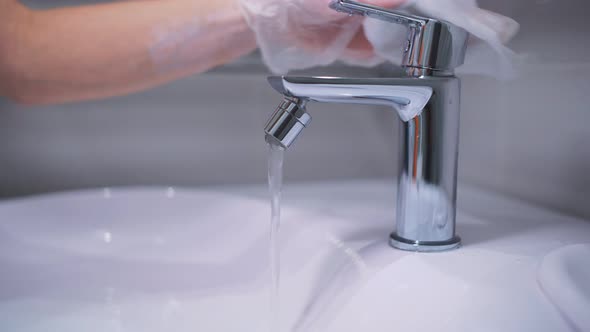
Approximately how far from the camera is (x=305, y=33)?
57 centimetres

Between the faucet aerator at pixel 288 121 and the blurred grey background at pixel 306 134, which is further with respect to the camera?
the blurred grey background at pixel 306 134

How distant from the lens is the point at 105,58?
2.16ft

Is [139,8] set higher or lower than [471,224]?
higher

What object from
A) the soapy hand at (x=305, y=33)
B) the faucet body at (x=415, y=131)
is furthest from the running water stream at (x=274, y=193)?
the soapy hand at (x=305, y=33)

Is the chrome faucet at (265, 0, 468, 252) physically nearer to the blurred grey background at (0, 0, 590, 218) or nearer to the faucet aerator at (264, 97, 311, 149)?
the faucet aerator at (264, 97, 311, 149)

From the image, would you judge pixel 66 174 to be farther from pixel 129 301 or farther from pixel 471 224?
pixel 471 224

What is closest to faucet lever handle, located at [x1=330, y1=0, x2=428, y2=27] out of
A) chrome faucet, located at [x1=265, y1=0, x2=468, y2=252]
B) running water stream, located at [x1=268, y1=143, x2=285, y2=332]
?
chrome faucet, located at [x1=265, y1=0, x2=468, y2=252]

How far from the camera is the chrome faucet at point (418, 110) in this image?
0.39 metres

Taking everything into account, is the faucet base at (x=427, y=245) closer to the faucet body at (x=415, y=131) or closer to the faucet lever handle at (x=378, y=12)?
the faucet body at (x=415, y=131)

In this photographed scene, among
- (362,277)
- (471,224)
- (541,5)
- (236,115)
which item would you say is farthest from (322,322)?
(236,115)

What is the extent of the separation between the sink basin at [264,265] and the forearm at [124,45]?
0.14m

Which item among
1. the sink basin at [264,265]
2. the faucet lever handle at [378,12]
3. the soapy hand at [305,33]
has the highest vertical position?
the faucet lever handle at [378,12]

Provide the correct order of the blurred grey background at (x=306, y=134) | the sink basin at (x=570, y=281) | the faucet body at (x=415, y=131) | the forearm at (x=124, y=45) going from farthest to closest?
the forearm at (x=124, y=45) < the blurred grey background at (x=306, y=134) < the faucet body at (x=415, y=131) < the sink basin at (x=570, y=281)

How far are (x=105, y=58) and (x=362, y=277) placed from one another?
1.39ft
